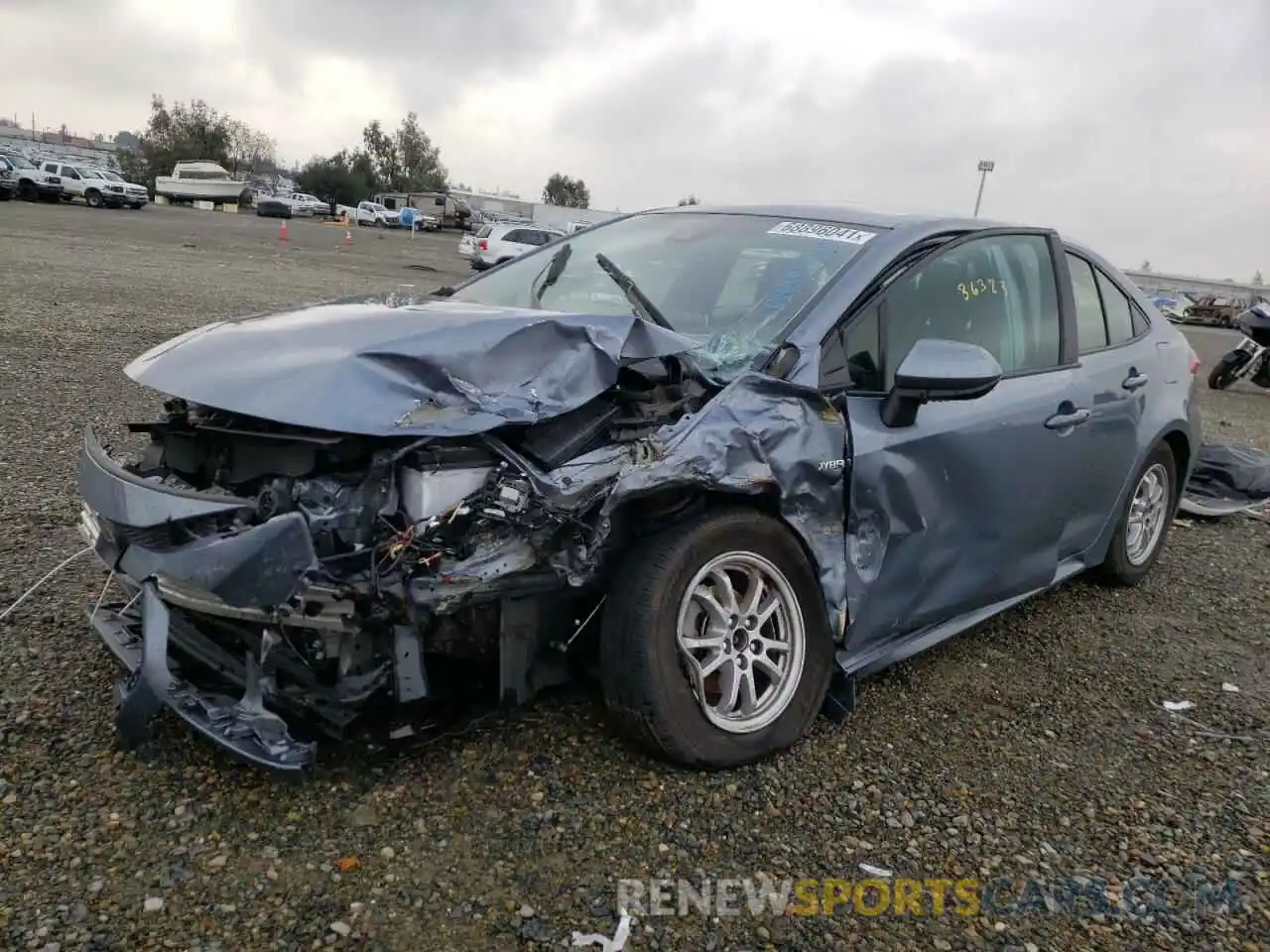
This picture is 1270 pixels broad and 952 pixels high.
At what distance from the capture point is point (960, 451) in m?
3.37

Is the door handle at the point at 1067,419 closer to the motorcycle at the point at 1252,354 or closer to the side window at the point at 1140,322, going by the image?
the side window at the point at 1140,322

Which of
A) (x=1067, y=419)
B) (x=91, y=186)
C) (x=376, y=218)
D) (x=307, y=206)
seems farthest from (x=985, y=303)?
(x=307, y=206)

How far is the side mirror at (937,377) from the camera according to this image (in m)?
3.02

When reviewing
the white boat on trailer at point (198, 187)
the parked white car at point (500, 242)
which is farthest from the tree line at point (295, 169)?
the parked white car at point (500, 242)

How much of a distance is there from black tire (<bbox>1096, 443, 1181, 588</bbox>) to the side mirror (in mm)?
1874

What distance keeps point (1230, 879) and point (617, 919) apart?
65.8 inches

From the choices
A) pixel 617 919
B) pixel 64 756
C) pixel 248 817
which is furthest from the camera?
pixel 64 756

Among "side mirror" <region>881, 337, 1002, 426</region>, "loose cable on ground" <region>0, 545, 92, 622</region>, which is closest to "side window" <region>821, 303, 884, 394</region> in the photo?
"side mirror" <region>881, 337, 1002, 426</region>

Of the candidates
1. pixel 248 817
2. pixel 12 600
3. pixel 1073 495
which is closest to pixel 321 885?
pixel 248 817

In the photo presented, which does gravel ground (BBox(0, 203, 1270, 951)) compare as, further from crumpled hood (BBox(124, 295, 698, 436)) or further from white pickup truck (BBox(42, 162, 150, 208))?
white pickup truck (BBox(42, 162, 150, 208))

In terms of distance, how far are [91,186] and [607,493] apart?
150 ft

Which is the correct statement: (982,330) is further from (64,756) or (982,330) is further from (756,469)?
(64,756)

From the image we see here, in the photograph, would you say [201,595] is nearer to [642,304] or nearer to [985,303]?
[642,304]

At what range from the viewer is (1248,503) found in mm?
6531
